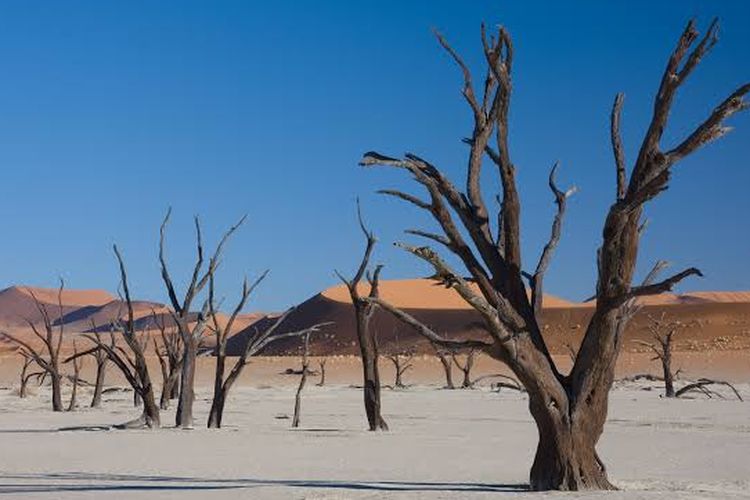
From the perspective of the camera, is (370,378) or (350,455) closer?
(350,455)

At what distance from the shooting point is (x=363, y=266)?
20.9 m

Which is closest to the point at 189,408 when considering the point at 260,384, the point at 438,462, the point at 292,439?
the point at 292,439

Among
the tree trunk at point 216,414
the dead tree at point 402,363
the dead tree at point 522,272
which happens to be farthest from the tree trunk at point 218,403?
the dead tree at point 402,363

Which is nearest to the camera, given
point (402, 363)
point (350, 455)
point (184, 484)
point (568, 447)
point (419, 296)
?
point (568, 447)

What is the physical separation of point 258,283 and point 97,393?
965 centimetres

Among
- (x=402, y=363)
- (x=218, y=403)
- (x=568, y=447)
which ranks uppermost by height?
(x=402, y=363)

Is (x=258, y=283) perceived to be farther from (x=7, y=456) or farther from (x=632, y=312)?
(x=632, y=312)

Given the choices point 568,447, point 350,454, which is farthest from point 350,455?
point 568,447

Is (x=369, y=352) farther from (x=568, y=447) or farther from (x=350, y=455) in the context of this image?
(x=568, y=447)

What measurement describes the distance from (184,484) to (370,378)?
8.74 metres

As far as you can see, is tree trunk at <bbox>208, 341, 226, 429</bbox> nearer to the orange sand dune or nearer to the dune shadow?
the dune shadow

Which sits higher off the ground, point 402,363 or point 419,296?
point 419,296

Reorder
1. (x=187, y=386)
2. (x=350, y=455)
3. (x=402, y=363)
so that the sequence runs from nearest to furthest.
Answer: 1. (x=350, y=455)
2. (x=187, y=386)
3. (x=402, y=363)

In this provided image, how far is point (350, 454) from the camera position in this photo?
16297mm
